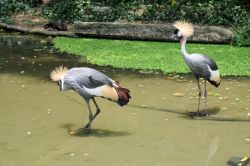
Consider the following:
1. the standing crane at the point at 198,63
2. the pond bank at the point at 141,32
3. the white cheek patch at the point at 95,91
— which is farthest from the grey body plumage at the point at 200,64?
the pond bank at the point at 141,32

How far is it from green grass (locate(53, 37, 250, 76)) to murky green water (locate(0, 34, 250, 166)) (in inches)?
23.2

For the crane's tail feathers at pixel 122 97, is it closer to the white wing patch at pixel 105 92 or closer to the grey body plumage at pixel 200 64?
the white wing patch at pixel 105 92

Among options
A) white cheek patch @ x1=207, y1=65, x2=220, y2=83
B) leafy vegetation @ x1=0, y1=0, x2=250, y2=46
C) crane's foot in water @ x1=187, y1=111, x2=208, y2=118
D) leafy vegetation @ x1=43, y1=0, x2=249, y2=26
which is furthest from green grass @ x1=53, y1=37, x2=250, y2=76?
crane's foot in water @ x1=187, y1=111, x2=208, y2=118

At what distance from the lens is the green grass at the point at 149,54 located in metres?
9.91

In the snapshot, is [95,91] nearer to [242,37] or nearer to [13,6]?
[242,37]

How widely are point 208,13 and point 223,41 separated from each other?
123 cm

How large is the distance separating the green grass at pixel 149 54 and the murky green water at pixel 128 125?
588 mm

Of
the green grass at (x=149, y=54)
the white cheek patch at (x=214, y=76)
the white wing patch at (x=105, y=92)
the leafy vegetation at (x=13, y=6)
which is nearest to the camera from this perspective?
the white wing patch at (x=105, y=92)

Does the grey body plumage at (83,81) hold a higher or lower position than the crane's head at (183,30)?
lower

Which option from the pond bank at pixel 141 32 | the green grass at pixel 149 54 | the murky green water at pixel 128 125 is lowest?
the murky green water at pixel 128 125

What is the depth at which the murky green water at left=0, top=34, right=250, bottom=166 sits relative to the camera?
5.76 m

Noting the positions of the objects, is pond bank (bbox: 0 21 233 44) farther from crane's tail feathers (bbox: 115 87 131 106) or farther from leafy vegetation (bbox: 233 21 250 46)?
crane's tail feathers (bbox: 115 87 131 106)

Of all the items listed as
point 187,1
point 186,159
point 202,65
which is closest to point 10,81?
point 202,65

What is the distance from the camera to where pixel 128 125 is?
686 cm
